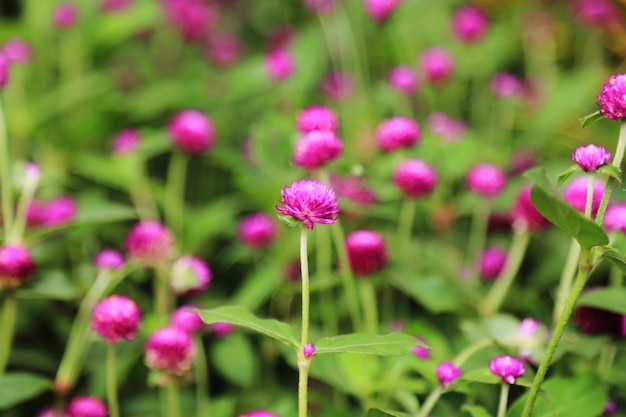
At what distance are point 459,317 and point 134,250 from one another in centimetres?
60

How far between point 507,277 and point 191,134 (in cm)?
70

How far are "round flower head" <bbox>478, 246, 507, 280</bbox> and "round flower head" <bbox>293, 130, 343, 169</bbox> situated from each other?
1.50ft

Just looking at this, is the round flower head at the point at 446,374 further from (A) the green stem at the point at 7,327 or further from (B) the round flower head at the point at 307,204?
(A) the green stem at the point at 7,327

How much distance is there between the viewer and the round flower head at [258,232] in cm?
146

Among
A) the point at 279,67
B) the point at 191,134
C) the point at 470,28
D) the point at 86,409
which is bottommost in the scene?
the point at 86,409

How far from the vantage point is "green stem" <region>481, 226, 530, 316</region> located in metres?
1.27

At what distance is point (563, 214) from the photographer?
0.71m

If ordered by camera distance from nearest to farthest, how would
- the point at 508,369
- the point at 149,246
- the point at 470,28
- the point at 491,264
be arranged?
the point at 508,369, the point at 149,246, the point at 491,264, the point at 470,28

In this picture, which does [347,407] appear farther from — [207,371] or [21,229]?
[21,229]

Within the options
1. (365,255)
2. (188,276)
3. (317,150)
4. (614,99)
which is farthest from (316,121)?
Result: (614,99)

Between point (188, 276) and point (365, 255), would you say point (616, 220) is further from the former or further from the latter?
point (188, 276)

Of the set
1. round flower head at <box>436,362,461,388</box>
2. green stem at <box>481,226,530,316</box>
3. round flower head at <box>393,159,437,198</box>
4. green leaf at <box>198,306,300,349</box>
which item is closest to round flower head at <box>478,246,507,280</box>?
green stem at <box>481,226,530,316</box>

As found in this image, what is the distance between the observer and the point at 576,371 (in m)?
1.04

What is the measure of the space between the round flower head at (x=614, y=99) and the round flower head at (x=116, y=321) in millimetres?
682
